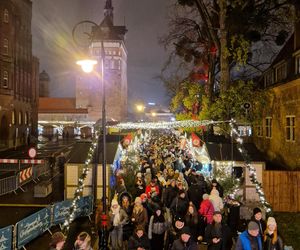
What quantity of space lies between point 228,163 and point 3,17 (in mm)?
35904

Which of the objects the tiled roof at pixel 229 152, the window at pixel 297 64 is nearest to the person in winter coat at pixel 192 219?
the tiled roof at pixel 229 152

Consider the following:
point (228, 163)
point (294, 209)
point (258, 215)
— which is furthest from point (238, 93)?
point (258, 215)

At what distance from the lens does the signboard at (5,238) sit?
9674 millimetres

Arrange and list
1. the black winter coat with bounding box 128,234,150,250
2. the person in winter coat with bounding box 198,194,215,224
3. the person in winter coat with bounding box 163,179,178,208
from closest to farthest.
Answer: the black winter coat with bounding box 128,234,150,250
the person in winter coat with bounding box 198,194,215,224
the person in winter coat with bounding box 163,179,178,208

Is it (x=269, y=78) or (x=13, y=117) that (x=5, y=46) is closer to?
(x=13, y=117)

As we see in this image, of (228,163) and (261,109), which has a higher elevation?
(261,109)

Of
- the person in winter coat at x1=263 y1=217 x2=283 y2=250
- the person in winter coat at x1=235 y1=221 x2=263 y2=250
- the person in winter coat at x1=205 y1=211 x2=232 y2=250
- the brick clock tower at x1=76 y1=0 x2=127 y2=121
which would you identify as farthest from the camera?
the brick clock tower at x1=76 y1=0 x2=127 y2=121

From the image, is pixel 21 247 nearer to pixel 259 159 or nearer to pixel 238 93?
pixel 259 159

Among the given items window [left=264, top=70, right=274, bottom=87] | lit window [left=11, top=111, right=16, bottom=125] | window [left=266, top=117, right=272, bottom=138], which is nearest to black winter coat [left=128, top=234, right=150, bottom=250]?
window [left=266, top=117, right=272, bottom=138]

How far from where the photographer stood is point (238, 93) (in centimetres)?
2241

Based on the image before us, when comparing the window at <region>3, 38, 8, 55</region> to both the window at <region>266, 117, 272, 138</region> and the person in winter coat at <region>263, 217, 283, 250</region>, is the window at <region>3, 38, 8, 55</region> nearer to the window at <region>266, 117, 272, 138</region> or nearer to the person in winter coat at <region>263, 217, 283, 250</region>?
the window at <region>266, 117, 272, 138</region>

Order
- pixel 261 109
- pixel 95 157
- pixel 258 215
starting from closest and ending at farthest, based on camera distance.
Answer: pixel 258 215 → pixel 95 157 → pixel 261 109

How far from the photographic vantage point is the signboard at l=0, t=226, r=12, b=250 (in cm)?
967

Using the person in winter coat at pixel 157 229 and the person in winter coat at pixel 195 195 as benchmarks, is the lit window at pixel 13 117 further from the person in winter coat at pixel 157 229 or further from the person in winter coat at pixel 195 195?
the person in winter coat at pixel 157 229
